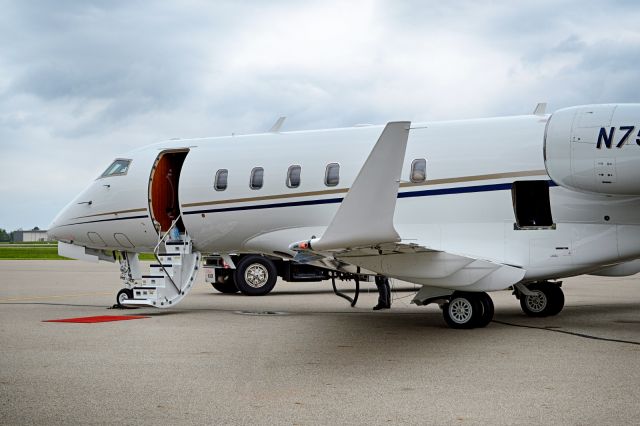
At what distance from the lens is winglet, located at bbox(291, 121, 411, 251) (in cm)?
877

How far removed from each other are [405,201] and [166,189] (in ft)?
20.6

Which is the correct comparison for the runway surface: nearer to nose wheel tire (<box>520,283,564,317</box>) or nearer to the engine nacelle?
nose wheel tire (<box>520,283,564,317</box>)

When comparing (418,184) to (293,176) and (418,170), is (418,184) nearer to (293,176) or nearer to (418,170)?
(418,170)

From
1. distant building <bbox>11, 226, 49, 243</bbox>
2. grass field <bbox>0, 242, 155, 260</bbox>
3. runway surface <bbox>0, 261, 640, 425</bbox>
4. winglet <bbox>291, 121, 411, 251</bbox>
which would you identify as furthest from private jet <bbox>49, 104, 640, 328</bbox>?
distant building <bbox>11, 226, 49, 243</bbox>

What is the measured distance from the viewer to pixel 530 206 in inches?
491

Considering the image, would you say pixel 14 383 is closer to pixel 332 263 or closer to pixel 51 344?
pixel 51 344

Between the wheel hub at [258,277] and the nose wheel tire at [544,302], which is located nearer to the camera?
the nose wheel tire at [544,302]

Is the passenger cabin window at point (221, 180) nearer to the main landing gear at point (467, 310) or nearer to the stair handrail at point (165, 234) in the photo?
the stair handrail at point (165, 234)

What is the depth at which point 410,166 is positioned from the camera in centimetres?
1326

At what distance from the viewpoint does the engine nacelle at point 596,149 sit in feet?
37.8

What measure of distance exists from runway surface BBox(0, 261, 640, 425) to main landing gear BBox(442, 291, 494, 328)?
6.7 inches

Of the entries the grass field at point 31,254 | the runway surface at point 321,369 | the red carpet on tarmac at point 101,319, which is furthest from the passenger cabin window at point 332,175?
the grass field at point 31,254

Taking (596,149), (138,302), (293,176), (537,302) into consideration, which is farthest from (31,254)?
(596,149)

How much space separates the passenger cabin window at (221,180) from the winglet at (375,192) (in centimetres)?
689
